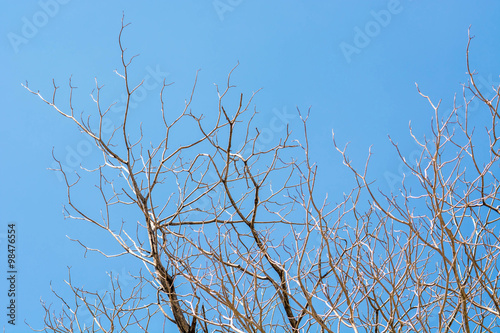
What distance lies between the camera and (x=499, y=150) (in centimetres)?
292

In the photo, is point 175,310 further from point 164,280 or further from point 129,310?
point 129,310

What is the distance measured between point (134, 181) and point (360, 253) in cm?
151

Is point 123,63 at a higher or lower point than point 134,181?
higher

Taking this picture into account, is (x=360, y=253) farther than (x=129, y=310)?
No

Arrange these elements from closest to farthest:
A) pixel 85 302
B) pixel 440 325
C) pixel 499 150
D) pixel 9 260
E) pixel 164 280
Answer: pixel 440 325
pixel 499 150
pixel 164 280
pixel 85 302
pixel 9 260

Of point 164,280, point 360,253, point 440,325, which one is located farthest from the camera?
point 164,280

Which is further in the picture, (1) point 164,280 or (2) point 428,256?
(1) point 164,280

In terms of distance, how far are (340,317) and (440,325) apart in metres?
0.46

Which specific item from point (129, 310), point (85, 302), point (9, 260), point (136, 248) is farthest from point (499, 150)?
point (9, 260)

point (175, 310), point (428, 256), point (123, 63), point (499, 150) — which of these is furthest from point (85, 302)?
point (499, 150)

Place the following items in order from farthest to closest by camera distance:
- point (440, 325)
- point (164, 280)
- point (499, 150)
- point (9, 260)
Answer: point (9, 260), point (164, 280), point (499, 150), point (440, 325)

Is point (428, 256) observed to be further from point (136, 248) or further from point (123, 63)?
point (123, 63)

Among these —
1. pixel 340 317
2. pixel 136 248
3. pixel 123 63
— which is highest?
pixel 123 63

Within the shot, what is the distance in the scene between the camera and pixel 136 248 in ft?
12.6
